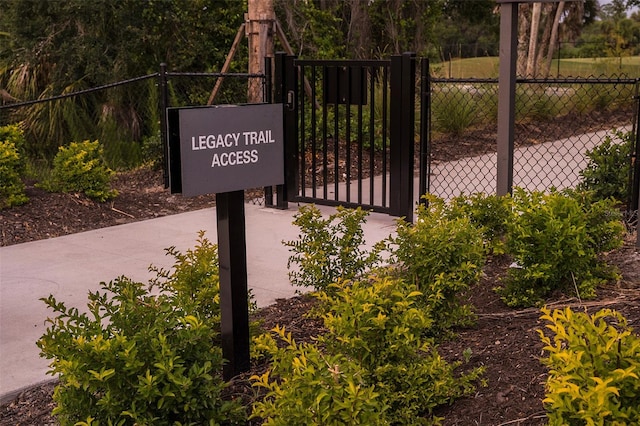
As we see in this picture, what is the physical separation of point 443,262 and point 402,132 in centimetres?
375

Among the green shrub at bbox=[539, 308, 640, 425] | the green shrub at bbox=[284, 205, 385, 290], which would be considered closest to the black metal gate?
the green shrub at bbox=[284, 205, 385, 290]

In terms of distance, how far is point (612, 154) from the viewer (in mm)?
7598

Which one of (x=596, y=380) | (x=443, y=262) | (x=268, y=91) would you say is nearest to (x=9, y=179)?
(x=268, y=91)

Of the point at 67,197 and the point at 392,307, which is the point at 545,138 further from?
the point at 392,307

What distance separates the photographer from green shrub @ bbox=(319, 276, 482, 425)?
3295 mm

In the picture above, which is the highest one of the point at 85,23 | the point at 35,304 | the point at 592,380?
the point at 85,23

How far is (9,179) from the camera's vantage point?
8141mm

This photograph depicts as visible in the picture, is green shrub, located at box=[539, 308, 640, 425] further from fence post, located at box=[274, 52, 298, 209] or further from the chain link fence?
the chain link fence

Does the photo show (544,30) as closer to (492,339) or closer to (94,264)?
(94,264)

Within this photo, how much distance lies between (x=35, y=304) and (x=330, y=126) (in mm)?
6629

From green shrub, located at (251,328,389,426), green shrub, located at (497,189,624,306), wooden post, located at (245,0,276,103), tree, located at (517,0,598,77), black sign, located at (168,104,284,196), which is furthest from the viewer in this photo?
tree, located at (517,0,598,77)

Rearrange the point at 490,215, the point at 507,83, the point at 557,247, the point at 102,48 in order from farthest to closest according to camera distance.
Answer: the point at 102,48 → the point at 507,83 → the point at 490,215 → the point at 557,247

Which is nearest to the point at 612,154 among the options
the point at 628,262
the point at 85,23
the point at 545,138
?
the point at 628,262

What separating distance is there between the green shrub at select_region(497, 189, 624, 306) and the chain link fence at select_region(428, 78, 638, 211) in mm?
4874
